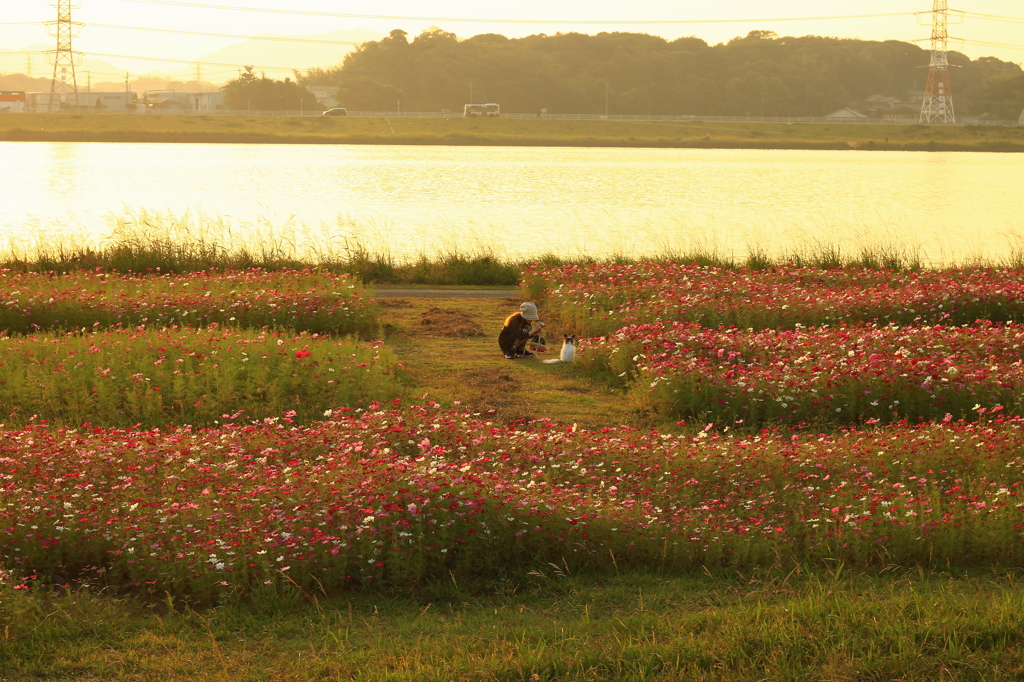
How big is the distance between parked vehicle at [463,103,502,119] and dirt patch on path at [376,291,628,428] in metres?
94.3

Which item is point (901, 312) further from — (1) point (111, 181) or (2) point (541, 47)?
(2) point (541, 47)

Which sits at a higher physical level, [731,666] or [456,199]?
[456,199]

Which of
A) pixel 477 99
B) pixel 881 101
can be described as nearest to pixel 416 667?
pixel 477 99

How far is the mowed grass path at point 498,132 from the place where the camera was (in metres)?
91.6

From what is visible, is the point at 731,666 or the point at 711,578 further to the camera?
the point at 711,578

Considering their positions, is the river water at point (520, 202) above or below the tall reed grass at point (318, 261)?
above

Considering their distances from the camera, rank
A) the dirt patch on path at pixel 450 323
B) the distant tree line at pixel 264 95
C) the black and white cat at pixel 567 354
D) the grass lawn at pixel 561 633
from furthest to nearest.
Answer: the distant tree line at pixel 264 95 → the dirt patch on path at pixel 450 323 → the black and white cat at pixel 567 354 → the grass lawn at pixel 561 633

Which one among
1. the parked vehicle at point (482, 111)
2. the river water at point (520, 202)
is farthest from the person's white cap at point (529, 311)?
the parked vehicle at point (482, 111)

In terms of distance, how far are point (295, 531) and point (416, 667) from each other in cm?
181

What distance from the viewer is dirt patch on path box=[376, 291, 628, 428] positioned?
36.6ft

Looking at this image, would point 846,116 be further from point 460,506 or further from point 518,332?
point 460,506

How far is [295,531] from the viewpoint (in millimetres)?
6492

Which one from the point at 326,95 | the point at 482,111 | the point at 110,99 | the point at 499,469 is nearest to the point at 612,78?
the point at 482,111

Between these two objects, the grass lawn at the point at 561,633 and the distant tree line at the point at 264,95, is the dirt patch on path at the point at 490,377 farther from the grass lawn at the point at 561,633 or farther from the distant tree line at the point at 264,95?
the distant tree line at the point at 264,95
